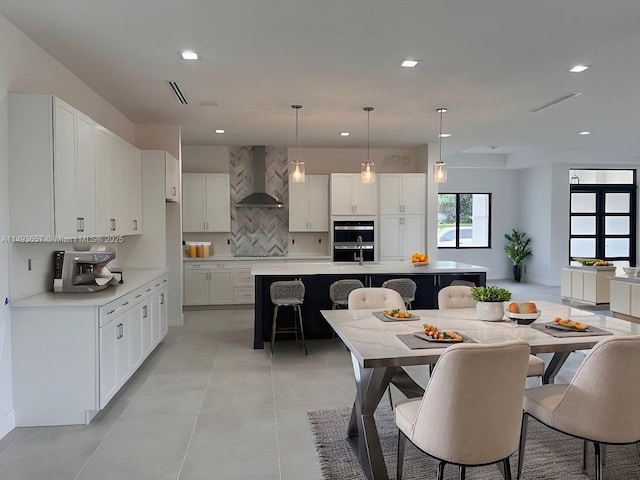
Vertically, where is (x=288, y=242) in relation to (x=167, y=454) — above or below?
above

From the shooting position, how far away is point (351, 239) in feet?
25.0

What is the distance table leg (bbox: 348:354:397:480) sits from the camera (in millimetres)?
2466

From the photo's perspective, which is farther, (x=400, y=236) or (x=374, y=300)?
(x=400, y=236)

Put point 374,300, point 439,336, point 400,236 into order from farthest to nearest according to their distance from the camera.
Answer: point 400,236, point 374,300, point 439,336

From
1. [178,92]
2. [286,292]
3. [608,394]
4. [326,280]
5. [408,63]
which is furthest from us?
[326,280]

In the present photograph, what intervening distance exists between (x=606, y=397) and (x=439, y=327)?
940mm

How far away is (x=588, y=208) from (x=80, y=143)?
10987 millimetres

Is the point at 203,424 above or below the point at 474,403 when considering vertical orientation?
below

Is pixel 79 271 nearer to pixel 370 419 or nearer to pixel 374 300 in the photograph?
pixel 374 300

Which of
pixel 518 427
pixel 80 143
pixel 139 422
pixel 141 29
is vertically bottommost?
pixel 139 422

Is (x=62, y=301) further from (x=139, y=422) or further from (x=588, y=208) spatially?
(x=588, y=208)

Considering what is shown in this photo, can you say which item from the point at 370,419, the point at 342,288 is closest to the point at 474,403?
the point at 370,419

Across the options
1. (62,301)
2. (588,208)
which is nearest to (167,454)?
(62,301)

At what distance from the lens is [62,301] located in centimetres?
322
